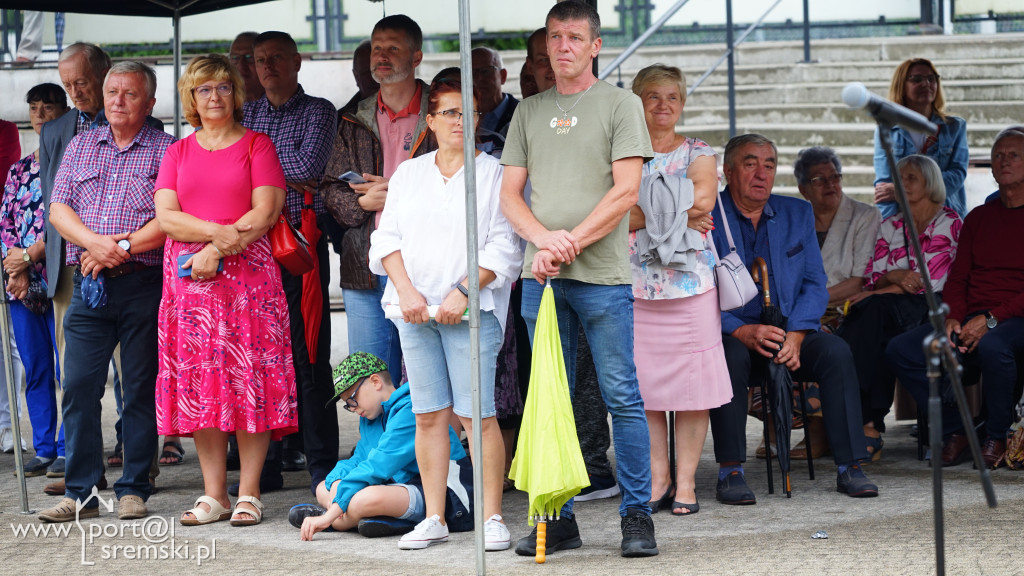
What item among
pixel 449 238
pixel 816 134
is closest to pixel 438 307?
pixel 449 238

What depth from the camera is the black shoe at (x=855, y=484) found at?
5.49 m

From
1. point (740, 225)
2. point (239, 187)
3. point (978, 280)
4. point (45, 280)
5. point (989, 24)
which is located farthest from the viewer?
point (989, 24)

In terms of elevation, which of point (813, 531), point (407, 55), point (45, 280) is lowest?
point (813, 531)

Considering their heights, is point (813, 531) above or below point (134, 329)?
below

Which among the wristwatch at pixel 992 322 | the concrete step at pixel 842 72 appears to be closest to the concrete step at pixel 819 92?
the concrete step at pixel 842 72

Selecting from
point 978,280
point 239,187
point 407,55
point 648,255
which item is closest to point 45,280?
point 239,187

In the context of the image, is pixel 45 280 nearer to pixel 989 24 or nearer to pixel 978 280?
pixel 978 280

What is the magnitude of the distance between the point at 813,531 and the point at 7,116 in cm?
867

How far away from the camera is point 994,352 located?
19.7ft

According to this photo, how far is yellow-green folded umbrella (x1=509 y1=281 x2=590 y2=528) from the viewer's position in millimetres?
4383

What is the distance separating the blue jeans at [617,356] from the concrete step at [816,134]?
714 cm

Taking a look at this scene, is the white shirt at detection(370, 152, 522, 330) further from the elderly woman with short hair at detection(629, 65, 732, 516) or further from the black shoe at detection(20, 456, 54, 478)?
the black shoe at detection(20, 456, 54, 478)

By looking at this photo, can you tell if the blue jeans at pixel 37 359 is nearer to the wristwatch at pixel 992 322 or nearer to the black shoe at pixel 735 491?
the black shoe at pixel 735 491

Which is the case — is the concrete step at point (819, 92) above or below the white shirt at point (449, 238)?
above
